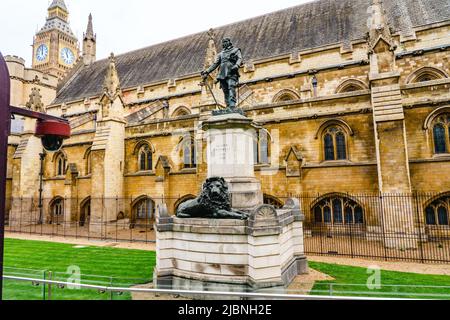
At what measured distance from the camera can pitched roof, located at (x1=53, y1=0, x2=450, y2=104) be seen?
73.8 ft

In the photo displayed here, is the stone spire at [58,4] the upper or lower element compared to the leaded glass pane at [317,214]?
upper

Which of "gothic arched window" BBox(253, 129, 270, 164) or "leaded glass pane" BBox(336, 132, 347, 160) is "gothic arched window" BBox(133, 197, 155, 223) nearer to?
"gothic arched window" BBox(253, 129, 270, 164)

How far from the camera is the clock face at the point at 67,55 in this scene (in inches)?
2990

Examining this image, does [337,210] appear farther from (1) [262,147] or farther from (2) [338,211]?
(1) [262,147]

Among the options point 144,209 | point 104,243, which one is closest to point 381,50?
point 104,243

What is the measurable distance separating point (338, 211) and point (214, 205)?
10.9 meters

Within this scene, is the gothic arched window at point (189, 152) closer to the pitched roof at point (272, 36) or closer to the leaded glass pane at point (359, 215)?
the pitched roof at point (272, 36)

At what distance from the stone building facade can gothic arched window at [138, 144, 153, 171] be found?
76 mm

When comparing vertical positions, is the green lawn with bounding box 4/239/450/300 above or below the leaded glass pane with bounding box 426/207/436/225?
below

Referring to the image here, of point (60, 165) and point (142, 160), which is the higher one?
point (60, 165)

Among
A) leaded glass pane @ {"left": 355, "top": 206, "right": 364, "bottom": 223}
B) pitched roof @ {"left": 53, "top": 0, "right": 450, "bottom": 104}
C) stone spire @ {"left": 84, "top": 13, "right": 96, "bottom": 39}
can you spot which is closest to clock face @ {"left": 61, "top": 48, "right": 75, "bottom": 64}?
stone spire @ {"left": 84, "top": 13, "right": 96, "bottom": 39}

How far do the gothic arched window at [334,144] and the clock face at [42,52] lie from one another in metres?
79.3

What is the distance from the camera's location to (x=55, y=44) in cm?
7350

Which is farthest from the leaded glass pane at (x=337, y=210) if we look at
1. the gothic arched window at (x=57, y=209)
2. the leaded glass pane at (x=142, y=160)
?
the gothic arched window at (x=57, y=209)
